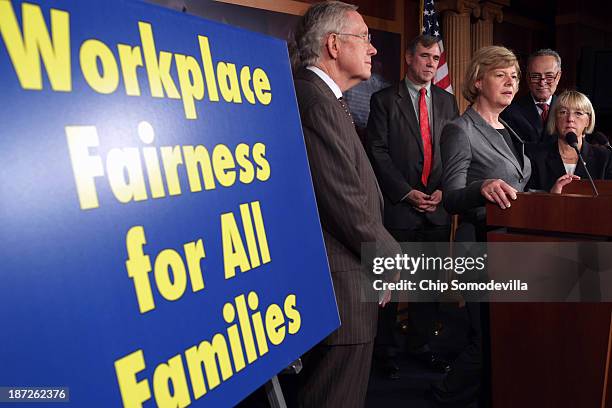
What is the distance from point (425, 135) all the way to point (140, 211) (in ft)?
9.83

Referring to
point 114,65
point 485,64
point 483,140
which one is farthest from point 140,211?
point 485,64

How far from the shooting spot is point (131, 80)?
93 centimetres

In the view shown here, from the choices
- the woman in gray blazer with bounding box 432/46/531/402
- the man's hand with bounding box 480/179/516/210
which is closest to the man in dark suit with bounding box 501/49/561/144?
the woman in gray blazer with bounding box 432/46/531/402

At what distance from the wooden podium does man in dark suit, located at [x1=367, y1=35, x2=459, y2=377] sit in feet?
5.74

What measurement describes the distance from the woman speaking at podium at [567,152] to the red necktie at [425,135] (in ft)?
3.12

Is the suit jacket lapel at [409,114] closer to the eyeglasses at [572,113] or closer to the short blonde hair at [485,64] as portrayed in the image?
the eyeglasses at [572,113]

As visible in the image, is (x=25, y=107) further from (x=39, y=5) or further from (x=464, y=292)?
(x=464, y=292)

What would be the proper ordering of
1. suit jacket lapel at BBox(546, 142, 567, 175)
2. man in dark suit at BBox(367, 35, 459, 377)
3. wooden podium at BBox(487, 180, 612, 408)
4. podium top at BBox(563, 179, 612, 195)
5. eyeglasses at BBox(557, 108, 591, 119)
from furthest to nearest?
man in dark suit at BBox(367, 35, 459, 377), eyeglasses at BBox(557, 108, 591, 119), suit jacket lapel at BBox(546, 142, 567, 175), podium top at BBox(563, 179, 612, 195), wooden podium at BBox(487, 180, 612, 408)

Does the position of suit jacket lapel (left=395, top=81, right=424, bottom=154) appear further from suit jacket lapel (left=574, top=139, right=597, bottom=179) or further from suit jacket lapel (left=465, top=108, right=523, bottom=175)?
suit jacket lapel (left=465, top=108, right=523, bottom=175)

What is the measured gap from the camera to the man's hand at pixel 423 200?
3562mm

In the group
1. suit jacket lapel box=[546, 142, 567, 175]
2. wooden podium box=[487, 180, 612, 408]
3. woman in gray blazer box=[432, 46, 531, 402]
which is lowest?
wooden podium box=[487, 180, 612, 408]

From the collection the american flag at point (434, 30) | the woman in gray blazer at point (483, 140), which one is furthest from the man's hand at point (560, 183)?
the american flag at point (434, 30)

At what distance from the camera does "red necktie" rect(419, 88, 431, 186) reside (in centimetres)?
372

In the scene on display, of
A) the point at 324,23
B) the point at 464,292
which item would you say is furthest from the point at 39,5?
the point at 464,292
